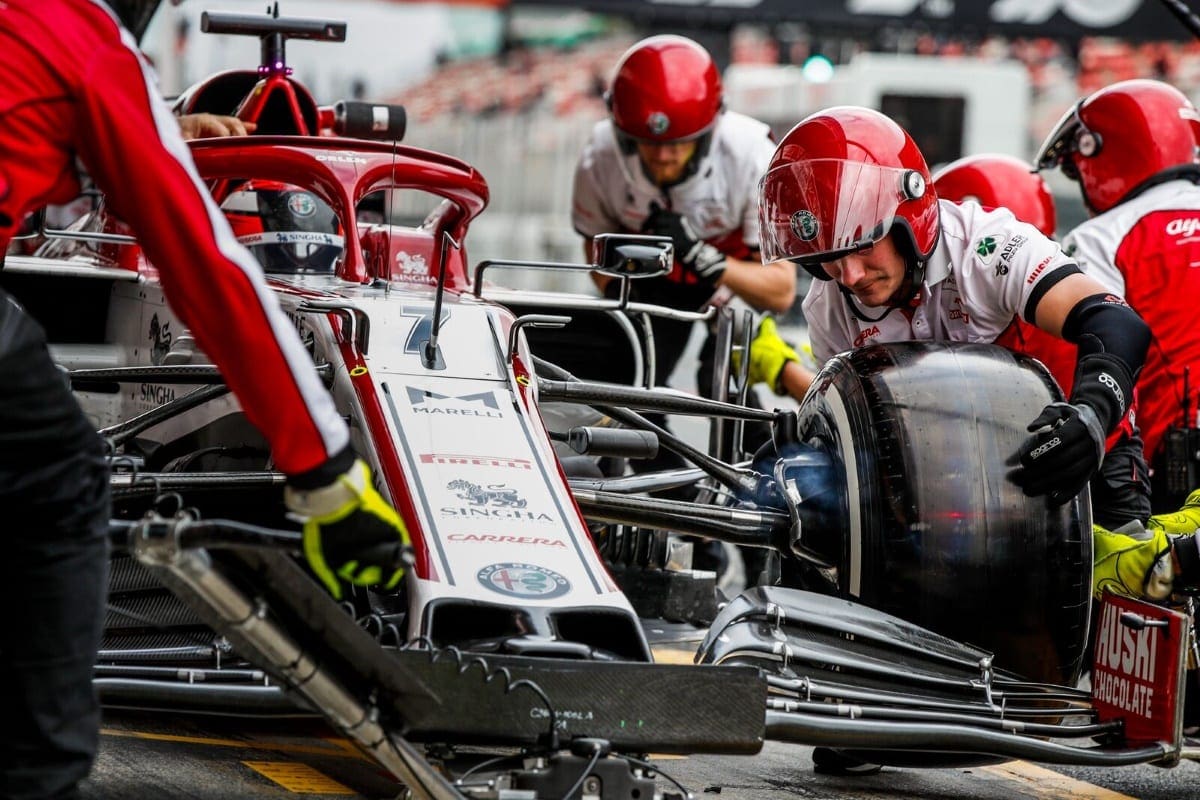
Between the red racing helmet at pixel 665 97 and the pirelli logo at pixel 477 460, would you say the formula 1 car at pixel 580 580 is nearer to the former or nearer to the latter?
the pirelli logo at pixel 477 460

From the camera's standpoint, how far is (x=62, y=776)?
264 centimetres

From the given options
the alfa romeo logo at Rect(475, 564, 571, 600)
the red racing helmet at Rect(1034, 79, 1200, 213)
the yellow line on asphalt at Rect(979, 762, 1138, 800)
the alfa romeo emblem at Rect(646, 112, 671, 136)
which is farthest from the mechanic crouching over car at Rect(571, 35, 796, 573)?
the alfa romeo logo at Rect(475, 564, 571, 600)

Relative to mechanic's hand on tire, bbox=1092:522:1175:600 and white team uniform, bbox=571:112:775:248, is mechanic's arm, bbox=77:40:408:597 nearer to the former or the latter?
mechanic's hand on tire, bbox=1092:522:1175:600

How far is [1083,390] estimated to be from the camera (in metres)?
4.00

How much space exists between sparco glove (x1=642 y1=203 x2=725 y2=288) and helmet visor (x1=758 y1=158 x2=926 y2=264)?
2.47 m

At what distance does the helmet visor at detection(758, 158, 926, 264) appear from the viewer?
4.42 meters

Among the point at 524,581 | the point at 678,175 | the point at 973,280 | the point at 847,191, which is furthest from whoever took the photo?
the point at 678,175

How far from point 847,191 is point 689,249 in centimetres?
262

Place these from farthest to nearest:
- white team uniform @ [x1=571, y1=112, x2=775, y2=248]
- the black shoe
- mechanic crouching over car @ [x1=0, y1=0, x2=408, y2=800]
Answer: white team uniform @ [x1=571, y1=112, x2=775, y2=248]
the black shoe
mechanic crouching over car @ [x1=0, y1=0, x2=408, y2=800]

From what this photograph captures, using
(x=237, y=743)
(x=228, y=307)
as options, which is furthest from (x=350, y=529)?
(x=237, y=743)

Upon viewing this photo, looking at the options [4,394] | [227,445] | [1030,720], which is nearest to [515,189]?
[227,445]

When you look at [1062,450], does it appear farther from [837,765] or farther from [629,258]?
[629,258]

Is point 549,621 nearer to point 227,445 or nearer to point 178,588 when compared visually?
point 178,588

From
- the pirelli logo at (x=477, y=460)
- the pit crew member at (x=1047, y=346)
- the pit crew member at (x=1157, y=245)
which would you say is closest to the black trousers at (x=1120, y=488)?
the pit crew member at (x=1047, y=346)
